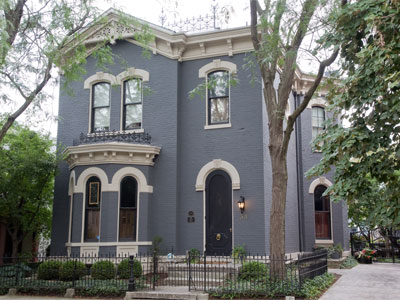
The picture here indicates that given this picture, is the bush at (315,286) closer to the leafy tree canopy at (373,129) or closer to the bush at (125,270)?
the leafy tree canopy at (373,129)

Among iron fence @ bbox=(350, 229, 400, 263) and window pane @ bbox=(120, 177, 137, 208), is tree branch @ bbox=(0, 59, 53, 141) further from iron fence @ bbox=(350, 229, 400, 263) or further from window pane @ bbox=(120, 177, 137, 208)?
iron fence @ bbox=(350, 229, 400, 263)

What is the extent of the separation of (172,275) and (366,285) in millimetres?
5652

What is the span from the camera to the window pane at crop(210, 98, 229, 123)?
15.9 meters

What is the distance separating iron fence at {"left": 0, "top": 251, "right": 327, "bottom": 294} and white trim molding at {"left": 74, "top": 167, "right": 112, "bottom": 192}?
96.2 inches

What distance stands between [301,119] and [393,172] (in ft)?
45.4

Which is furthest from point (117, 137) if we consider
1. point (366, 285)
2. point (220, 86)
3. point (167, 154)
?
point (366, 285)

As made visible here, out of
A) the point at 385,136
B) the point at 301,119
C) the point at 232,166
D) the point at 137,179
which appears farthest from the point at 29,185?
the point at 385,136

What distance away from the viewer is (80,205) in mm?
15398

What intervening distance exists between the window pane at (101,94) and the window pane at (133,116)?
38.0 inches

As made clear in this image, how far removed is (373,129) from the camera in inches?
Result: 270

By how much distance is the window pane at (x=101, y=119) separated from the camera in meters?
16.9

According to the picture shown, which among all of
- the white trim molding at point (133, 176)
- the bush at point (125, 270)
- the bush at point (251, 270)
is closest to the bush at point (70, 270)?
the bush at point (125, 270)

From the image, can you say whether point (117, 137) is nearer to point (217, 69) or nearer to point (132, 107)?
A: point (132, 107)

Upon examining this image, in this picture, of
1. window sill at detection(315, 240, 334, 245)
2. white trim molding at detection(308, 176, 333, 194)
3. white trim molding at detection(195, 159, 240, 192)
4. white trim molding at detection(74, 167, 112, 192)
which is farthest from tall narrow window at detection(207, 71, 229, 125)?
window sill at detection(315, 240, 334, 245)
